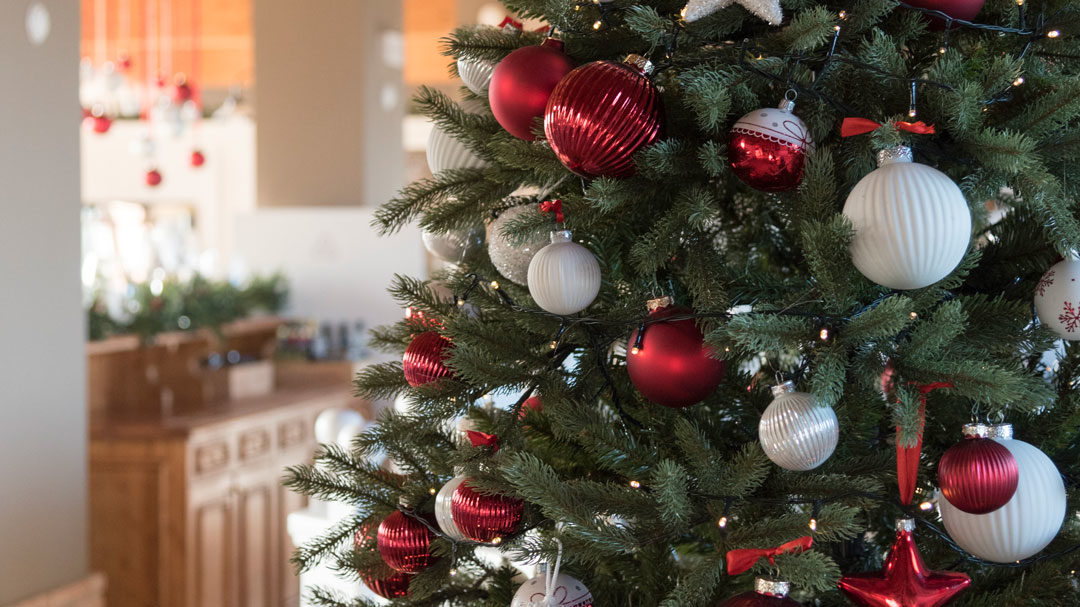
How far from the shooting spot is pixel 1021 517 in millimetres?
820

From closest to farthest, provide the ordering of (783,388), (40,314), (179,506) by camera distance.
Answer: (783,388) → (40,314) → (179,506)

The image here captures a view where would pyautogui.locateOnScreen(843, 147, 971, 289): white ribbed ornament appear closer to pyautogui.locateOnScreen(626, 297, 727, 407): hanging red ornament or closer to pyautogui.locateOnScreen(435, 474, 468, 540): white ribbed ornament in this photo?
pyautogui.locateOnScreen(626, 297, 727, 407): hanging red ornament

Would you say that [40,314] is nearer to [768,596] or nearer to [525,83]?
[525,83]

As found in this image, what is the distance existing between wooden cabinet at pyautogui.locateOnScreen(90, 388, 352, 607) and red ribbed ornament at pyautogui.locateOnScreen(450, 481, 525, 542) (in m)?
2.72

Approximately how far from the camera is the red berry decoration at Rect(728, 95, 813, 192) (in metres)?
0.83

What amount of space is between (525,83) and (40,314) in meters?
1.86

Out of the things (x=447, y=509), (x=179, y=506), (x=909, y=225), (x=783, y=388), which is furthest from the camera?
(x=179, y=506)

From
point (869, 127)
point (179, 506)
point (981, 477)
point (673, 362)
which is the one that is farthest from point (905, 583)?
point (179, 506)

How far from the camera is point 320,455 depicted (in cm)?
112

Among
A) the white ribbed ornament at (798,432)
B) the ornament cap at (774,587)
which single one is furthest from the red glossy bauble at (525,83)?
the ornament cap at (774,587)

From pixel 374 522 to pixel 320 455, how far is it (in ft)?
0.33

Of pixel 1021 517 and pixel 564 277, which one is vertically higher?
pixel 564 277

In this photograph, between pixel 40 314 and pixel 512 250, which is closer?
pixel 512 250

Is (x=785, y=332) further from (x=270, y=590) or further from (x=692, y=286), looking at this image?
(x=270, y=590)
